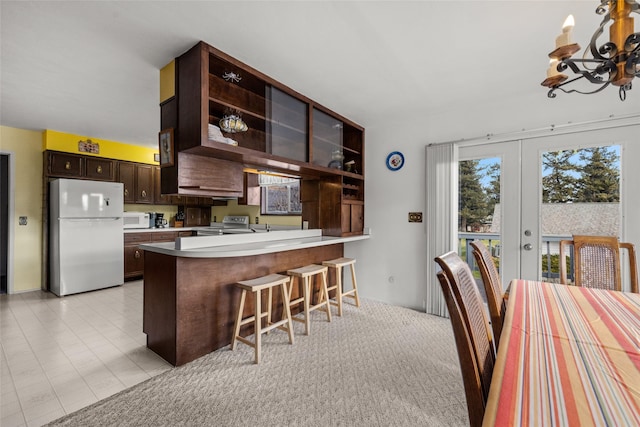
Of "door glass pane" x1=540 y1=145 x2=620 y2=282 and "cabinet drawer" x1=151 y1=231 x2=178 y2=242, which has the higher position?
"door glass pane" x1=540 y1=145 x2=620 y2=282

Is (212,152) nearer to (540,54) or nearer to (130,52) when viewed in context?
(130,52)

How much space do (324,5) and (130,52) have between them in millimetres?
1556

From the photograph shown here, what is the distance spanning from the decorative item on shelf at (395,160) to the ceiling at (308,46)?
689 mm

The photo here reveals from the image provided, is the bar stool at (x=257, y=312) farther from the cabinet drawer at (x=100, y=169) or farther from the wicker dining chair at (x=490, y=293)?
the cabinet drawer at (x=100, y=169)

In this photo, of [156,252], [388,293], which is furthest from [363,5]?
[388,293]

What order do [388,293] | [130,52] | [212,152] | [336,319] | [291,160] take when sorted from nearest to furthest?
[130,52], [212,152], [291,160], [336,319], [388,293]

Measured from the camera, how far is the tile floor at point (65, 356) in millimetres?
1811

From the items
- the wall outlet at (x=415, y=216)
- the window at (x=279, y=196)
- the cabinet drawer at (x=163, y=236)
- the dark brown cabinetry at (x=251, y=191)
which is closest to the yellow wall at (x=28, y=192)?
the cabinet drawer at (x=163, y=236)

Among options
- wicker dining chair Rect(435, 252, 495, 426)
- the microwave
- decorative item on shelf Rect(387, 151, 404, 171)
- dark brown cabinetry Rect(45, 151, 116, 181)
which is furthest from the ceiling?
the microwave

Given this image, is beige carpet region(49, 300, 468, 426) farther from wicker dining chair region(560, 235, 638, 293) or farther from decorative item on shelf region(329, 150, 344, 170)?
decorative item on shelf region(329, 150, 344, 170)

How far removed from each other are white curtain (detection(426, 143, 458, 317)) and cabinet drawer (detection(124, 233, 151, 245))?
461cm

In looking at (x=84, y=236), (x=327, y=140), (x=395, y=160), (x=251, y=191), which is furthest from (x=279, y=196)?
(x=84, y=236)

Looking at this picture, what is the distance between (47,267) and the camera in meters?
4.26

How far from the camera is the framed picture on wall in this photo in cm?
233
